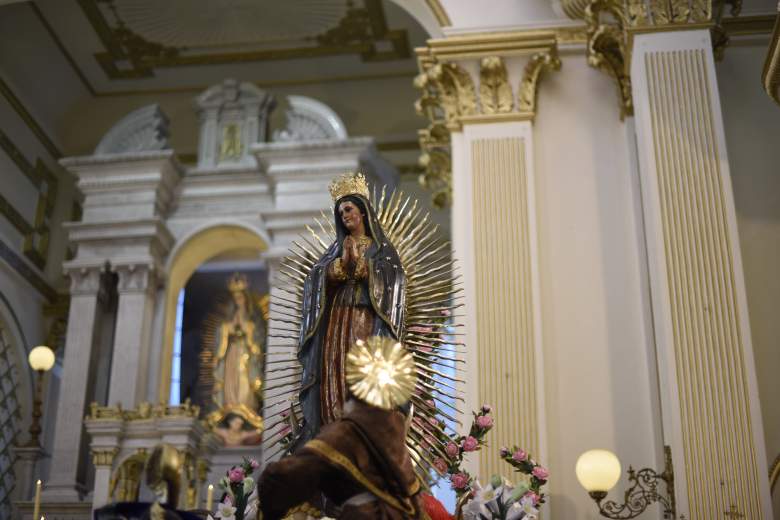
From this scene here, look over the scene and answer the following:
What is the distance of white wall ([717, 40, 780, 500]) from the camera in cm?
726

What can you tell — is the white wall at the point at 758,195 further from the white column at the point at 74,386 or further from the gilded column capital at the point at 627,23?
the white column at the point at 74,386

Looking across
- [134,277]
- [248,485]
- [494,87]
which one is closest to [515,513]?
[248,485]

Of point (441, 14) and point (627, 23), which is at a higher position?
point (441, 14)

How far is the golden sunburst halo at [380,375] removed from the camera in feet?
13.0

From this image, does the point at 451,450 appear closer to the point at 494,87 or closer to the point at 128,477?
the point at 494,87

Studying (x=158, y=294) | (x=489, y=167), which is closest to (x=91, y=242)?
(x=158, y=294)

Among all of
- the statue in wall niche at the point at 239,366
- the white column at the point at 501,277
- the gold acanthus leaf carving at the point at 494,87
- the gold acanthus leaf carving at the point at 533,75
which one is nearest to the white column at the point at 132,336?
the statue in wall niche at the point at 239,366

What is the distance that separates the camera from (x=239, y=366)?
585 inches

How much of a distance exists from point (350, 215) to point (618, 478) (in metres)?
2.50

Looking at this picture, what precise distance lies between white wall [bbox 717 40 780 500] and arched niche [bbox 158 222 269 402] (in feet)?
22.6

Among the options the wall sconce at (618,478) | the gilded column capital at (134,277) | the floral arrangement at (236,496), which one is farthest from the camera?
the gilded column capital at (134,277)

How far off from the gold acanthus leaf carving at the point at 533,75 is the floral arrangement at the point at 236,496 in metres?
4.28

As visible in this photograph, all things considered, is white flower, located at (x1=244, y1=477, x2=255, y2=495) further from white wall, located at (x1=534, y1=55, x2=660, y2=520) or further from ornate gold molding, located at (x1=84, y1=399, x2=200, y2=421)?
ornate gold molding, located at (x1=84, y1=399, x2=200, y2=421)

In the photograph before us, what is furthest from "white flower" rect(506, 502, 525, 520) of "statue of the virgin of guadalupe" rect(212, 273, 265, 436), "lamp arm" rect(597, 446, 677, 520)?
"statue of the virgin of guadalupe" rect(212, 273, 265, 436)
